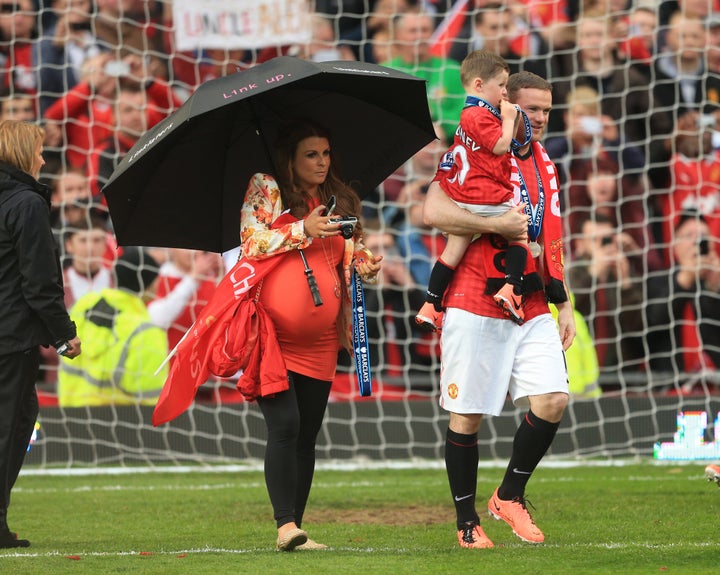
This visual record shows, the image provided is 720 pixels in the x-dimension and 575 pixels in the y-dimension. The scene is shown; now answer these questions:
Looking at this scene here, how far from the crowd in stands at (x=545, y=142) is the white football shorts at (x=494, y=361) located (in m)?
4.77

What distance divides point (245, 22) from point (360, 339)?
5546 mm

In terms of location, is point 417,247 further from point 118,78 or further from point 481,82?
point 481,82

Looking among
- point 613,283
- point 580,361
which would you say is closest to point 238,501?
point 580,361

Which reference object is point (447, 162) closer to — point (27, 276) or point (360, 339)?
point (360, 339)

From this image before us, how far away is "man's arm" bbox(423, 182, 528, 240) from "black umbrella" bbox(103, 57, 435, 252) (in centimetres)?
53

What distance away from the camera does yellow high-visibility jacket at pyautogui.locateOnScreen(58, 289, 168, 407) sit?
9.61m

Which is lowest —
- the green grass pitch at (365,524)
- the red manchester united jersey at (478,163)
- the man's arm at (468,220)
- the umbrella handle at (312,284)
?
the green grass pitch at (365,524)

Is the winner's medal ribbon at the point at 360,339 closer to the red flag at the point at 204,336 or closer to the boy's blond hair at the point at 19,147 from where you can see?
the red flag at the point at 204,336

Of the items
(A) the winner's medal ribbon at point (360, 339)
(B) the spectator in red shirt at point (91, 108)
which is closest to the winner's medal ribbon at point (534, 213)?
(A) the winner's medal ribbon at point (360, 339)

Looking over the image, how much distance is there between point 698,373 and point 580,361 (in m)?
0.90

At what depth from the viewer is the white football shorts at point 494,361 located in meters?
5.05

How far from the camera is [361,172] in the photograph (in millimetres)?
5836

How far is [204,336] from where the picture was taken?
5.18m

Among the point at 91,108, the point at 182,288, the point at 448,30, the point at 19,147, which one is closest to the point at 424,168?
the point at 448,30
